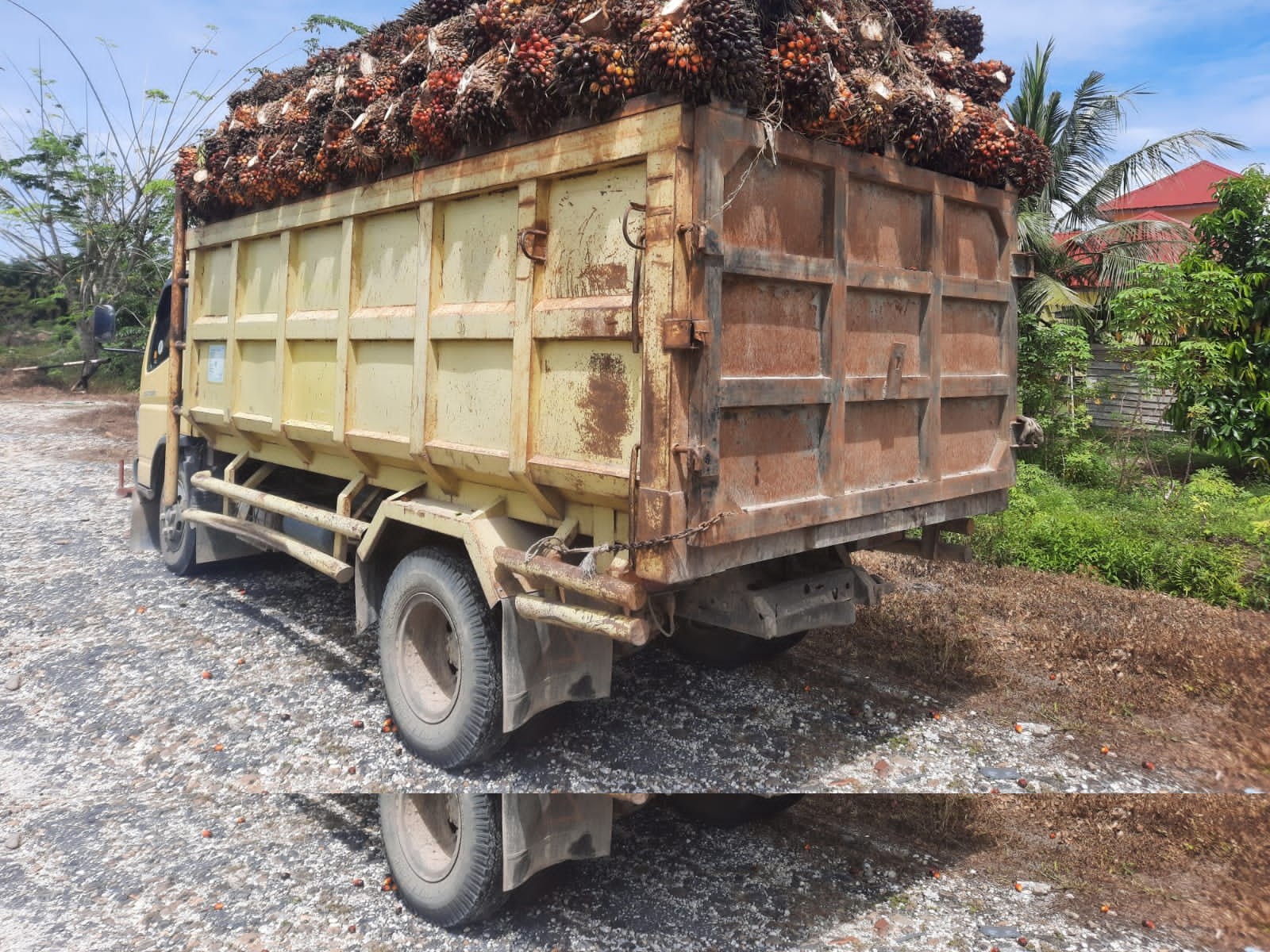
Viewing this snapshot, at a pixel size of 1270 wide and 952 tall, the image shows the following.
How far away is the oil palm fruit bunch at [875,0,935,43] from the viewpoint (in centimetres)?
399

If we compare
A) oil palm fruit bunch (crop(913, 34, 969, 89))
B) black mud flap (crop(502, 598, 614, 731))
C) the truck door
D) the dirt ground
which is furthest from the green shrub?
the truck door

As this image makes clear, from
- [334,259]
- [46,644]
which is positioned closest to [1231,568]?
[334,259]

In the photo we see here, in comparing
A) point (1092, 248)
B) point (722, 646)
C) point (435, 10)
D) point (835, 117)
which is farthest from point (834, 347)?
point (1092, 248)

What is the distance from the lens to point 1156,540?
7473 mm

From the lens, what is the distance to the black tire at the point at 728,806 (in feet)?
12.0

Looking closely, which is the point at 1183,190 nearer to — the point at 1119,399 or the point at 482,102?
the point at 1119,399

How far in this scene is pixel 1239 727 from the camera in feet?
14.3

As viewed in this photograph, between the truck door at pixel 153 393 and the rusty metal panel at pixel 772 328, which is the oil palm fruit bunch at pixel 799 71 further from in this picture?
the truck door at pixel 153 393

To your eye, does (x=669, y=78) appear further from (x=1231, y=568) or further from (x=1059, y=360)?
(x=1059, y=360)

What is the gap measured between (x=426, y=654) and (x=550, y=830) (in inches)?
42.3

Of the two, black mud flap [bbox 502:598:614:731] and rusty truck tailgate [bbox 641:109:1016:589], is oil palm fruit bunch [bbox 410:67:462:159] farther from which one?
black mud flap [bbox 502:598:614:731]

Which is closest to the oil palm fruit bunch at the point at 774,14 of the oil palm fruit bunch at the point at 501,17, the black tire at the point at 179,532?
the oil palm fruit bunch at the point at 501,17

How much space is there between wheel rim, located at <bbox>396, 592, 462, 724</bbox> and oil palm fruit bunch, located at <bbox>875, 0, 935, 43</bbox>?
3289 mm

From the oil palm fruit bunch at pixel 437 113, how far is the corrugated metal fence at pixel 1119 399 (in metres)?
10.1
